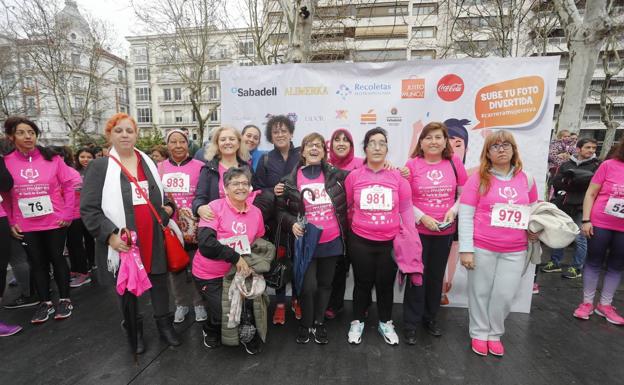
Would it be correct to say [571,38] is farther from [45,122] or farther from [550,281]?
[45,122]

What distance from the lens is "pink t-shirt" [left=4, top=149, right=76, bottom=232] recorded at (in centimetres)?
303

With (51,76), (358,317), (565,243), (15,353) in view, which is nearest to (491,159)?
(565,243)

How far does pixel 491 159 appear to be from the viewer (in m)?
2.54

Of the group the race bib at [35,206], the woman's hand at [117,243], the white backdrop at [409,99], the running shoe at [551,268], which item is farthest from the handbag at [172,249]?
the running shoe at [551,268]

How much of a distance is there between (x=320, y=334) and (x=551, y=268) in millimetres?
4117

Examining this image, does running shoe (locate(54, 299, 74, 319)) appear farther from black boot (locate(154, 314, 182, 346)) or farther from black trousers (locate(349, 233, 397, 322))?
black trousers (locate(349, 233, 397, 322))

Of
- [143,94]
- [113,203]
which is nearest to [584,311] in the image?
[113,203]

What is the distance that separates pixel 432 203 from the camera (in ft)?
8.87

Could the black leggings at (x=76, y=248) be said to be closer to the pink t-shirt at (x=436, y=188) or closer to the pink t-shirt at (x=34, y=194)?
the pink t-shirt at (x=34, y=194)

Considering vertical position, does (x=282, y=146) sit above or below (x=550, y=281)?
above

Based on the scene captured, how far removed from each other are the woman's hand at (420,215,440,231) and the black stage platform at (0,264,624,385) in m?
1.10

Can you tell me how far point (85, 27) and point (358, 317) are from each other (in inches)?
822

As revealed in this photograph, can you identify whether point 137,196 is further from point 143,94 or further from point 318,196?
point 143,94

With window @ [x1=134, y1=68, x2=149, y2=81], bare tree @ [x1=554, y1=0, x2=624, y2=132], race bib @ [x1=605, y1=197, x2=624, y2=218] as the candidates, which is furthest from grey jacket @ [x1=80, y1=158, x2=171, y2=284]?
window @ [x1=134, y1=68, x2=149, y2=81]
